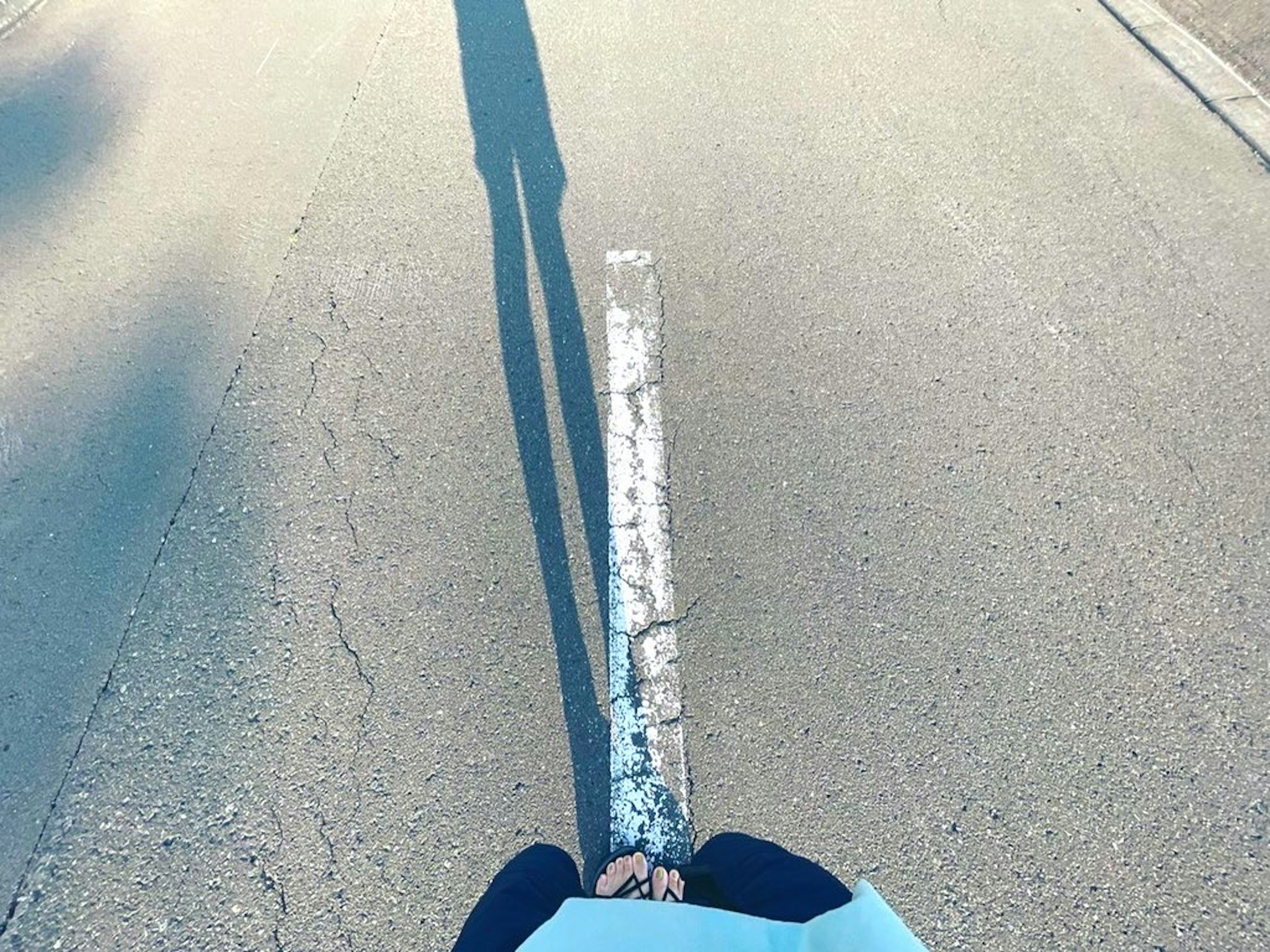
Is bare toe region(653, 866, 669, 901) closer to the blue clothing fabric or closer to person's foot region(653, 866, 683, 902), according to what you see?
person's foot region(653, 866, 683, 902)

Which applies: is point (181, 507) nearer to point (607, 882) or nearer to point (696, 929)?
point (607, 882)

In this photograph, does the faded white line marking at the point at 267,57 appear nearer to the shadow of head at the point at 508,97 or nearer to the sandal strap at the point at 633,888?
the shadow of head at the point at 508,97

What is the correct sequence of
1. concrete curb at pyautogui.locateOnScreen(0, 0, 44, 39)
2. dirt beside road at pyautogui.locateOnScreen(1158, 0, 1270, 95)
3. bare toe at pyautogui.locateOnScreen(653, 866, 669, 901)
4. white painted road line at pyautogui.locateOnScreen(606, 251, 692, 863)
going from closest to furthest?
bare toe at pyautogui.locateOnScreen(653, 866, 669, 901) → white painted road line at pyautogui.locateOnScreen(606, 251, 692, 863) → dirt beside road at pyautogui.locateOnScreen(1158, 0, 1270, 95) → concrete curb at pyautogui.locateOnScreen(0, 0, 44, 39)

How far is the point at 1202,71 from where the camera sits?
4023mm

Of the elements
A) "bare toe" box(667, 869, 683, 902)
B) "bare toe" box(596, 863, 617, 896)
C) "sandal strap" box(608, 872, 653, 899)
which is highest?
"bare toe" box(667, 869, 683, 902)

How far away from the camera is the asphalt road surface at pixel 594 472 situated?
7.14ft

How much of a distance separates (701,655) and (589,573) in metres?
0.48

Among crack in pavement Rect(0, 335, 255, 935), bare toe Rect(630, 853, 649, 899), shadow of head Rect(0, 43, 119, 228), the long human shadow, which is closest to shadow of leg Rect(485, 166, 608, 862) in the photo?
the long human shadow

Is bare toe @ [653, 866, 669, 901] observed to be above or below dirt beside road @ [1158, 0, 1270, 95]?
below

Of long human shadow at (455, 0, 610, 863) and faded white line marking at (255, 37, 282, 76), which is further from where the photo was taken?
faded white line marking at (255, 37, 282, 76)

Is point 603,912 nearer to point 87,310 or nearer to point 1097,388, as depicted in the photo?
point 1097,388

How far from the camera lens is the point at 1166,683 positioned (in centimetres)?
238

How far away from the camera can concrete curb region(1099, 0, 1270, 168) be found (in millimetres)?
3768

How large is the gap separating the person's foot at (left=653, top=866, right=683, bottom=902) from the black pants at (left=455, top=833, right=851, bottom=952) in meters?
0.03
